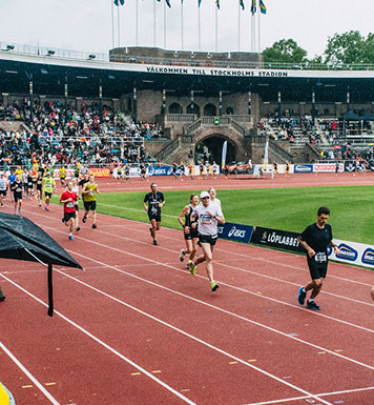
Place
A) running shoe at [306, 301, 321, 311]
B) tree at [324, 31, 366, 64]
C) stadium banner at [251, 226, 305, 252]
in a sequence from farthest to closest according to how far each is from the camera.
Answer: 1. tree at [324, 31, 366, 64]
2. stadium banner at [251, 226, 305, 252]
3. running shoe at [306, 301, 321, 311]

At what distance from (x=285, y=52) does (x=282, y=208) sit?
8937cm

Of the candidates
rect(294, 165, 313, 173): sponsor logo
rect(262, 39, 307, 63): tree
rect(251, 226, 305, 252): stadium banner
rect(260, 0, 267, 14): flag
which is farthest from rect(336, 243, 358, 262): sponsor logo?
rect(262, 39, 307, 63): tree

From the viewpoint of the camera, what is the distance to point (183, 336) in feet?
32.0

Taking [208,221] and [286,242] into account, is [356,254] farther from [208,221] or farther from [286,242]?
[208,221]

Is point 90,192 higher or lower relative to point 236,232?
higher

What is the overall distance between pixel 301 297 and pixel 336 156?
189 ft

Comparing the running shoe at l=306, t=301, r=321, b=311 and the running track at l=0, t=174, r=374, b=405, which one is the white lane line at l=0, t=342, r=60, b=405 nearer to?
the running track at l=0, t=174, r=374, b=405

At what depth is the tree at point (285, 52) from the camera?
109312mm

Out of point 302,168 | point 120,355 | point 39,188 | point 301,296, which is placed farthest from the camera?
point 302,168

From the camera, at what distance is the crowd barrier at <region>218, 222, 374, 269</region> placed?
1600 centimetres

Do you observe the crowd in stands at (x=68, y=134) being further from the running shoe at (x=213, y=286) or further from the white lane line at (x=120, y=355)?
the white lane line at (x=120, y=355)

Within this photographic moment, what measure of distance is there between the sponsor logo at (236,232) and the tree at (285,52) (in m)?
92.3

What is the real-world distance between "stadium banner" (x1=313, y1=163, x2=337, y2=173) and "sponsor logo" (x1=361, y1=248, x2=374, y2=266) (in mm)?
48704

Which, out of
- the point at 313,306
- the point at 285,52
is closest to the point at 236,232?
the point at 313,306
